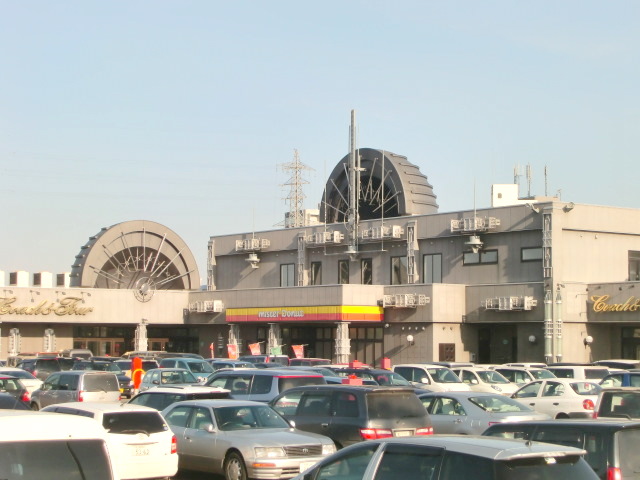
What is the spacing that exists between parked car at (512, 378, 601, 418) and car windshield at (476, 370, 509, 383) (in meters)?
6.17

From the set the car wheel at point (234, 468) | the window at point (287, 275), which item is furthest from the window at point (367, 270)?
the car wheel at point (234, 468)

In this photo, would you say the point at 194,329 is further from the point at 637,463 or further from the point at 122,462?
the point at 637,463

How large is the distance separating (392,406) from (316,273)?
4469 centimetres

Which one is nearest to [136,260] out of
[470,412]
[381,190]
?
[381,190]

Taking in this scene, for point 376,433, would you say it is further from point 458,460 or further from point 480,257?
point 480,257

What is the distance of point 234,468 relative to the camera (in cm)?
1727

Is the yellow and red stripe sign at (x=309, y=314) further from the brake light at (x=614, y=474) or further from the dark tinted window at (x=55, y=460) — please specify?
the dark tinted window at (x=55, y=460)

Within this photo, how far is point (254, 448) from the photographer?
1695cm

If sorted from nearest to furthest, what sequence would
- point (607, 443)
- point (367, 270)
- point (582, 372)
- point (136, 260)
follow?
1. point (607, 443)
2. point (582, 372)
3. point (367, 270)
4. point (136, 260)

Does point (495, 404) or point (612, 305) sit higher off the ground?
point (612, 305)

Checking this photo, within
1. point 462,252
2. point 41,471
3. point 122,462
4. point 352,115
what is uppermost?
point 352,115

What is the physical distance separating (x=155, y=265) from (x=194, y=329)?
18.7ft

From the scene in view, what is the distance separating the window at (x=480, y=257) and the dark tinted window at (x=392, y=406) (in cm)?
3455

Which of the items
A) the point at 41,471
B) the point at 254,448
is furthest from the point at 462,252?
the point at 41,471
